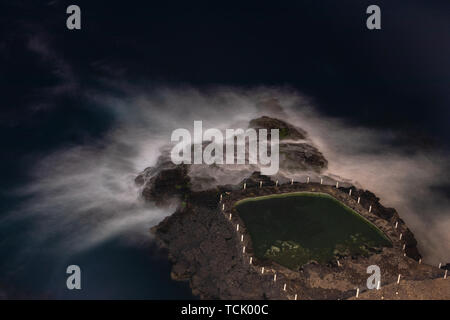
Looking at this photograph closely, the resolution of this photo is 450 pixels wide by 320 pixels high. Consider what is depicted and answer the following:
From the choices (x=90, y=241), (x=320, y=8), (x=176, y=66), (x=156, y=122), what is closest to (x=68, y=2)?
(x=176, y=66)

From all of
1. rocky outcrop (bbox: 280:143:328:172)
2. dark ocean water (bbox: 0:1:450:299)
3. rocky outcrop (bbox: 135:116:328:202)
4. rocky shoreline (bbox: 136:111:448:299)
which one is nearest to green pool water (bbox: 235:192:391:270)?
rocky shoreline (bbox: 136:111:448:299)

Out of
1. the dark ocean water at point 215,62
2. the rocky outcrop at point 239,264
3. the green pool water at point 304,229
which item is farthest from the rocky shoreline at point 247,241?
the dark ocean water at point 215,62

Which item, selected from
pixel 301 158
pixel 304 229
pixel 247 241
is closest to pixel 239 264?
pixel 247 241

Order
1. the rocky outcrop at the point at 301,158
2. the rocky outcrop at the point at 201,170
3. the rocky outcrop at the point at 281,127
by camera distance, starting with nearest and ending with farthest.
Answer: the rocky outcrop at the point at 201,170 → the rocky outcrop at the point at 301,158 → the rocky outcrop at the point at 281,127

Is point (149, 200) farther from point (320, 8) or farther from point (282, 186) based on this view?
point (320, 8)

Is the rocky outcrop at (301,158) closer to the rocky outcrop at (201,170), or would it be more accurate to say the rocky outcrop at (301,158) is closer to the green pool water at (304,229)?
the rocky outcrop at (201,170)

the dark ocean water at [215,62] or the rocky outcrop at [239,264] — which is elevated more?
the dark ocean water at [215,62]
